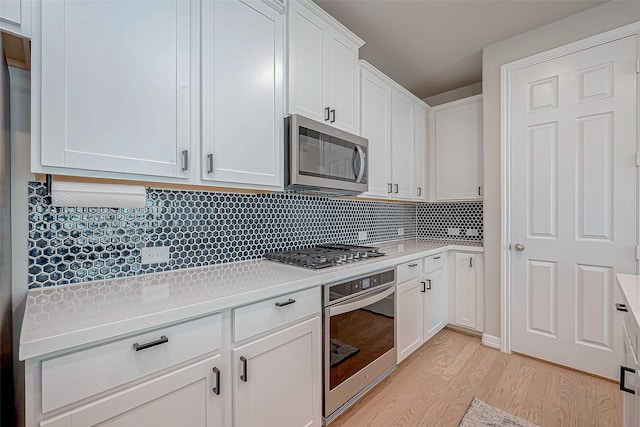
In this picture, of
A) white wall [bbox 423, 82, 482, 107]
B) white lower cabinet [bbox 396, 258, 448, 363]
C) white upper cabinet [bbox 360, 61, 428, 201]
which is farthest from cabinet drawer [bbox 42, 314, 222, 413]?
white wall [bbox 423, 82, 482, 107]

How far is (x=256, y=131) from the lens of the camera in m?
1.54

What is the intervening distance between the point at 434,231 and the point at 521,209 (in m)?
1.14

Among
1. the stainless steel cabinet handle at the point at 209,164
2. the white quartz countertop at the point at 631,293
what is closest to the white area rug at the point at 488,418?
the white quartz countertop at the point at 631,293

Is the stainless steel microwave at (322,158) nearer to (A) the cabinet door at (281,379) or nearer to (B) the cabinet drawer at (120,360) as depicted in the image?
(A) the cabinet door at (281,379)

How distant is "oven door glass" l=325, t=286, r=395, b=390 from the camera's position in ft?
5.12

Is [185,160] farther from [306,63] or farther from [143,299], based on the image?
[306,63]

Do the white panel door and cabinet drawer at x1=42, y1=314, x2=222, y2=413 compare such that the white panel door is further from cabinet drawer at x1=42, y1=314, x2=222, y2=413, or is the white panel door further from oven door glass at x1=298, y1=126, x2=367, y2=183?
cabinet drawer at x1=42, y1=314, x2=222, y2=413

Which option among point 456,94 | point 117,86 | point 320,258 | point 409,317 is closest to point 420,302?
point 409,317

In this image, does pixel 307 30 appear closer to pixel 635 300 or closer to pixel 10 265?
pixel 10 265

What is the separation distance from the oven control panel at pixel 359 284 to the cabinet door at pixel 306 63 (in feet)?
3.41

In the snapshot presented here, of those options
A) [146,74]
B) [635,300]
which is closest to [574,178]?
[635,300]

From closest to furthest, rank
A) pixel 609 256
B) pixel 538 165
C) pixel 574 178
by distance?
pixel 609 256 → pixel 574 178 → pixel 538 165

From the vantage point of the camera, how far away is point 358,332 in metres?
→ 1.71

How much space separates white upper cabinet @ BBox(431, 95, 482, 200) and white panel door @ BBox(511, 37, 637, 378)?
1.41 ft
